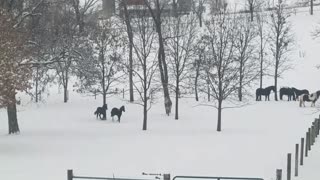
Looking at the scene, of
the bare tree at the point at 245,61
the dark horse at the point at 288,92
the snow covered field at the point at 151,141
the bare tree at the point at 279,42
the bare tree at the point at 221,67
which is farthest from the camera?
the bare tree at the point at 279,42

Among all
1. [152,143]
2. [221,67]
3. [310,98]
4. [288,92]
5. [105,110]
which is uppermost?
[221,67]

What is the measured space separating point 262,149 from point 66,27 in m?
24.9

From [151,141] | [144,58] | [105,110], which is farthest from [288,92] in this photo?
[151,141]

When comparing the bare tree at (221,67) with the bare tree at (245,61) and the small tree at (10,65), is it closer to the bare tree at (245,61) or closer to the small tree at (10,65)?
the bare tree at (245,61)

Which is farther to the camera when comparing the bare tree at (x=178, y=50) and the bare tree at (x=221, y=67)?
the bare tree at (x=178, y=50)

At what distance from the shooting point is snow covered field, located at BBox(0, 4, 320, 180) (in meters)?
18.8

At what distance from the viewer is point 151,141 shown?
83.0 feet

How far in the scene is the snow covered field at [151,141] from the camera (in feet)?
61.8

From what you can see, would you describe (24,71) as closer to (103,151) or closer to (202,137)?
(103,151)

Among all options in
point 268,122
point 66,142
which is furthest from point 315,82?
point 66,142

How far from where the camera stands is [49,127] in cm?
3066

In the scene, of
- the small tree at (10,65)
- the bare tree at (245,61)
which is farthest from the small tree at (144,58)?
the small tree at (10,65)

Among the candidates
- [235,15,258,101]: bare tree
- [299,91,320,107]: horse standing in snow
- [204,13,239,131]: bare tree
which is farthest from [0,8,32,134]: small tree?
[299,91,320,107]: horse standing in snow

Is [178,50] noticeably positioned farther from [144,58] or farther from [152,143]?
[152,143]
